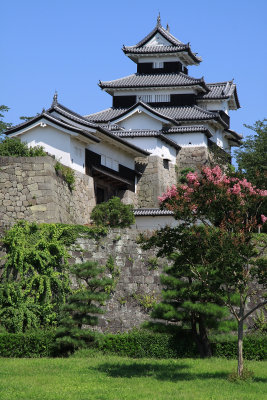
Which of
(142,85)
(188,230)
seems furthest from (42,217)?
(142,85)

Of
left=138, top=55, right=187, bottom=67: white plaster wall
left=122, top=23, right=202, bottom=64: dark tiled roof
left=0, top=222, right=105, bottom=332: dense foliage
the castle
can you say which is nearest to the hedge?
left=0, top=222, right=105, bottom=332: dense foliage

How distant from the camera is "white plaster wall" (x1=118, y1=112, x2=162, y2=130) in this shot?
47.8 meters

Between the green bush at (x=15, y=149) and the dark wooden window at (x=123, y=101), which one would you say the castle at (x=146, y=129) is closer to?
the dark wooden window at (x=123, y=101)

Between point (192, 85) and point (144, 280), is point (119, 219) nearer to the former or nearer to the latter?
point (144, 280)

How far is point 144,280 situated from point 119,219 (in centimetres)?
634

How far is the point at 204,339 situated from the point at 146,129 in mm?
24578

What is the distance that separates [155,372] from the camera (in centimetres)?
2108

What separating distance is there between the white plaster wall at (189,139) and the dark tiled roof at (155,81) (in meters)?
3.55

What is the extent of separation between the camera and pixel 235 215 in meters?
20.0

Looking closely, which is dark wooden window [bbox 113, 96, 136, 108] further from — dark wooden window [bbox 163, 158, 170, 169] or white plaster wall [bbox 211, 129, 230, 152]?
dark wooden window [bbox 163, 158, 170, 169]

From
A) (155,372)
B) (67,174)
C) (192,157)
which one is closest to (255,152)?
(192,157)

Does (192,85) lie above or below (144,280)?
above

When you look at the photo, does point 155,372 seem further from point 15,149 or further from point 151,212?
point 151,212

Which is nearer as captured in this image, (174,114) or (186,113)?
(186,113)
